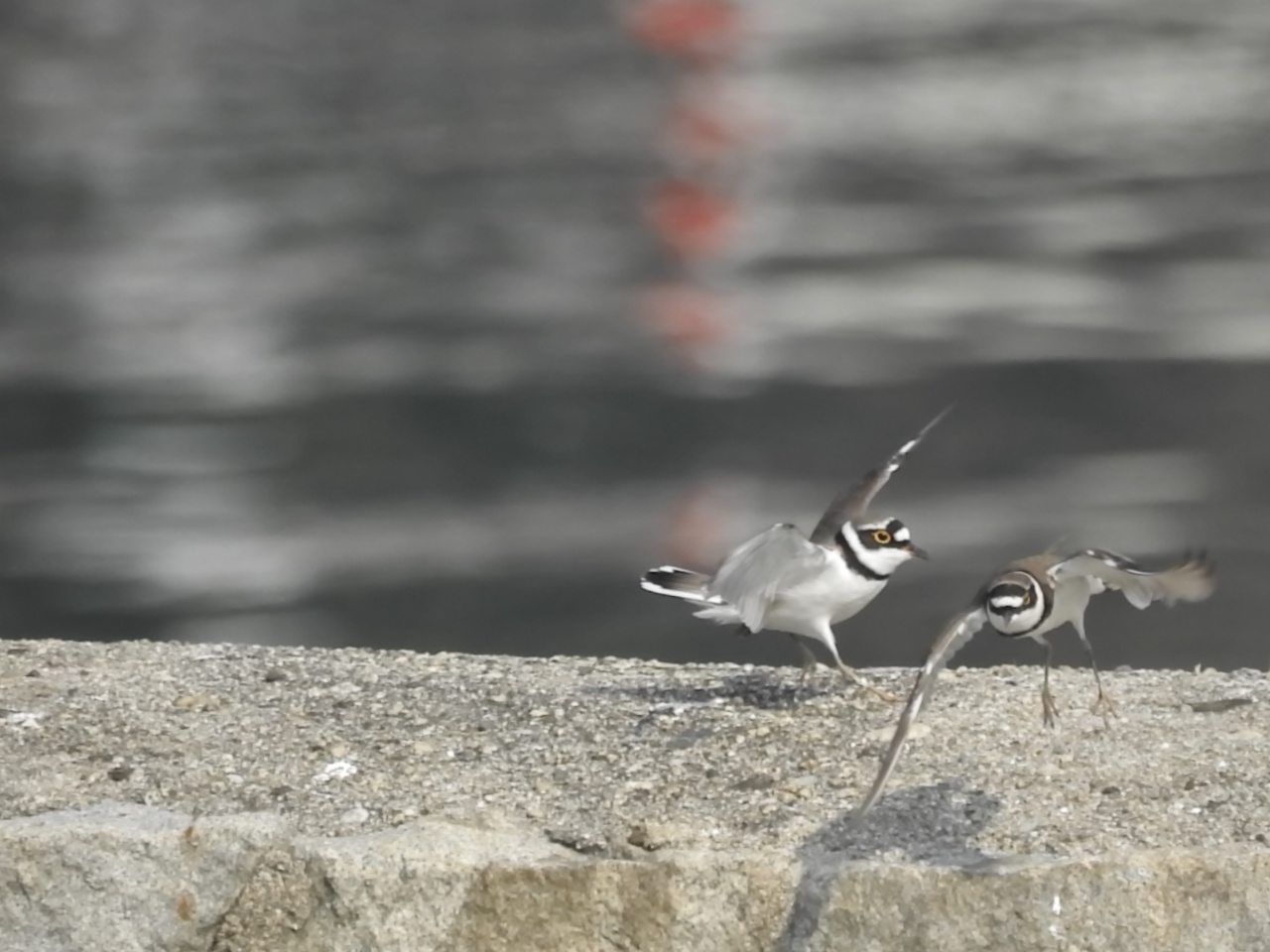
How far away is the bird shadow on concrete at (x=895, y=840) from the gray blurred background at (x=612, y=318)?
4.74 meters

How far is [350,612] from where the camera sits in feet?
35.6

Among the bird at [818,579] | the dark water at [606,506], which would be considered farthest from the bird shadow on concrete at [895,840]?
the dark water at [606,506]

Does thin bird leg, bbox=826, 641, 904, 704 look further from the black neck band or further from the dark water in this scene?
the dark water

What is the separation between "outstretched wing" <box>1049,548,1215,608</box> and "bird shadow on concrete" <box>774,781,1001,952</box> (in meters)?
0.61

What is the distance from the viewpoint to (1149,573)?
4941 millimetres

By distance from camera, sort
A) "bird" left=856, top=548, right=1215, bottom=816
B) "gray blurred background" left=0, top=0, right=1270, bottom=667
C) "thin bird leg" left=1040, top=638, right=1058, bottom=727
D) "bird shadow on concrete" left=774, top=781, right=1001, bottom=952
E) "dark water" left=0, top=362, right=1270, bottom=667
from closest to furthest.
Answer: "bird" left=856, top=548, right=1215, bottom=816, "bird shadow on concrete" left=774, top=781, right=1001, bottom=952, "thin bird leg" left=1040, top=638, right=1058, bottom=727, "dark water" left=0, top=362, right=1270, bottom=667, "gray blurred background" left=0, top=0, right=1270, bottom=667

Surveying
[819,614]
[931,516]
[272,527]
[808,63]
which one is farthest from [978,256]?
[819,614]

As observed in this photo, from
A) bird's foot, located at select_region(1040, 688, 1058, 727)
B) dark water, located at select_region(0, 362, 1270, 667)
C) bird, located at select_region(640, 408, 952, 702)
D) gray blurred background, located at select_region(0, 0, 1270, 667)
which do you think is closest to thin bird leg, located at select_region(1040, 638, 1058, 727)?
bird's foot, located at select_region(1040, 688, 1058, 727)

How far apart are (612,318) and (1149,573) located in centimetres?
1098

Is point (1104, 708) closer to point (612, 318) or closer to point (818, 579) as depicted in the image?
point (818, 579)

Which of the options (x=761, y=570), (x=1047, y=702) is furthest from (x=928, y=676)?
A: (x=761, y=570)

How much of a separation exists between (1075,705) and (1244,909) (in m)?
1.25

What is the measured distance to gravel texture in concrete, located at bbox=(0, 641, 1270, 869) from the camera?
5199mm

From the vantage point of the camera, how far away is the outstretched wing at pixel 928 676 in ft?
14.8
